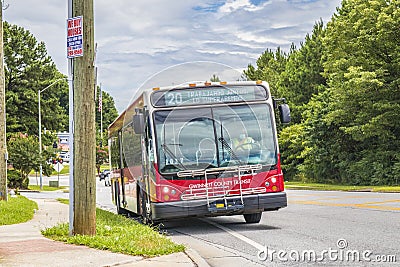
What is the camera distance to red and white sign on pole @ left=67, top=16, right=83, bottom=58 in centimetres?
1141

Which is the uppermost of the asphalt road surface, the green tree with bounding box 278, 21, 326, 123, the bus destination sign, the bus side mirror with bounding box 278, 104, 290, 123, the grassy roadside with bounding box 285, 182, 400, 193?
the green tree with bounding box 278, 21, 326, 123

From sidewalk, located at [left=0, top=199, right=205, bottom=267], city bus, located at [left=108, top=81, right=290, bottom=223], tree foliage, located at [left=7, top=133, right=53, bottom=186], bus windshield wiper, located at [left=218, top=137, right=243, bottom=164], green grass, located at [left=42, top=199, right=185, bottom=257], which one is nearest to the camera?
sidewalk, located at [left=0, top=199, right=205, bottom=267]

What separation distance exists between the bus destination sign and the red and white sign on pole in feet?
10.5

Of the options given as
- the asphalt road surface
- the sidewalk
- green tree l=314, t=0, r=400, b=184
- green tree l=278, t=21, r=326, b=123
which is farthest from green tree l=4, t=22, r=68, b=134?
the sidewalk

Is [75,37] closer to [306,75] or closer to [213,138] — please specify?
[213,138]

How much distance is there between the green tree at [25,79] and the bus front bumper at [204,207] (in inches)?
1957

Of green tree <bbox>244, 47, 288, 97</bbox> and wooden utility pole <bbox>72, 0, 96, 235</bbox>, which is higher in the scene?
green tree <bbox>244, 47, 288, 97</bbox>

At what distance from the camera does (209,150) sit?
14125 mm

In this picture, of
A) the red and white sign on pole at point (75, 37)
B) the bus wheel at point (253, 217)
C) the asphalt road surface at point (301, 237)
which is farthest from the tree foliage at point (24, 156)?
the red and white sign on pole at point (75, 37)

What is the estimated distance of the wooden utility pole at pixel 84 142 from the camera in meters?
11.4

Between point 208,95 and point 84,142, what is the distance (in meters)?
4.02

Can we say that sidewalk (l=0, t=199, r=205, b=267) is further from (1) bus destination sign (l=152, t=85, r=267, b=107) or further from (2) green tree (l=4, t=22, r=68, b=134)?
(2) green tree (l=4, t=22, r=68, b=134)

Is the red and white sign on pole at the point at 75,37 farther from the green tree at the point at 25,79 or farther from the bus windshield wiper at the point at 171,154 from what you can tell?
the green tree at the point at 25,79

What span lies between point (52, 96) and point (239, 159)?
5573cm
